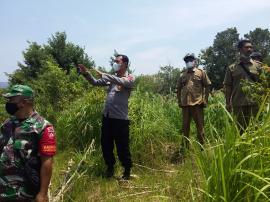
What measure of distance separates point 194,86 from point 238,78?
37.8 inches

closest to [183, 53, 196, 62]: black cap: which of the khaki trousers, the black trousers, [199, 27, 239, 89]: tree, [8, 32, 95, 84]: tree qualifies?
the khaki trousers

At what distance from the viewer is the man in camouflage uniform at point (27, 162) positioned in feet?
12.1

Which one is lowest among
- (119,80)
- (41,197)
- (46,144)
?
(41,197)

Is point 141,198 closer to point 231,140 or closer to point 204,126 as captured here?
point 231,140

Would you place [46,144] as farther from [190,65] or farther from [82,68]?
[190,65]

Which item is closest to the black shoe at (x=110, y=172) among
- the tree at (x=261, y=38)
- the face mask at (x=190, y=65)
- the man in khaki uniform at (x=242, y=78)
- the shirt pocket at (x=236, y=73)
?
the man in khaki uniform at (x=242, y=78)

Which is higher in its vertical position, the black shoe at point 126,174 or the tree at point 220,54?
the tree at point 220,54

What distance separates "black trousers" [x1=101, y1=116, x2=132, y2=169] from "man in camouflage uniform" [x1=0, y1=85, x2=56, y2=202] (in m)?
2.62

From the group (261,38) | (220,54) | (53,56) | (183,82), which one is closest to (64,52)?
(53,56)

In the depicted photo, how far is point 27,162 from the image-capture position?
3.69 m

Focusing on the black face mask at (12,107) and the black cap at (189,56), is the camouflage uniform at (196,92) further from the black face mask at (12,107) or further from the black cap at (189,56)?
the black face mask at (12,107)

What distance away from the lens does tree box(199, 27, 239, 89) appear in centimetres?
4312

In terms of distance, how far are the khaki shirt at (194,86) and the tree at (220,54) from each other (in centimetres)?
3462

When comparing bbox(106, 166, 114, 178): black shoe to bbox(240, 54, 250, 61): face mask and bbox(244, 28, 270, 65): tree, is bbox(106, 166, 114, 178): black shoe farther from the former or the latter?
bbox(244, 28, 270, 65): tree
